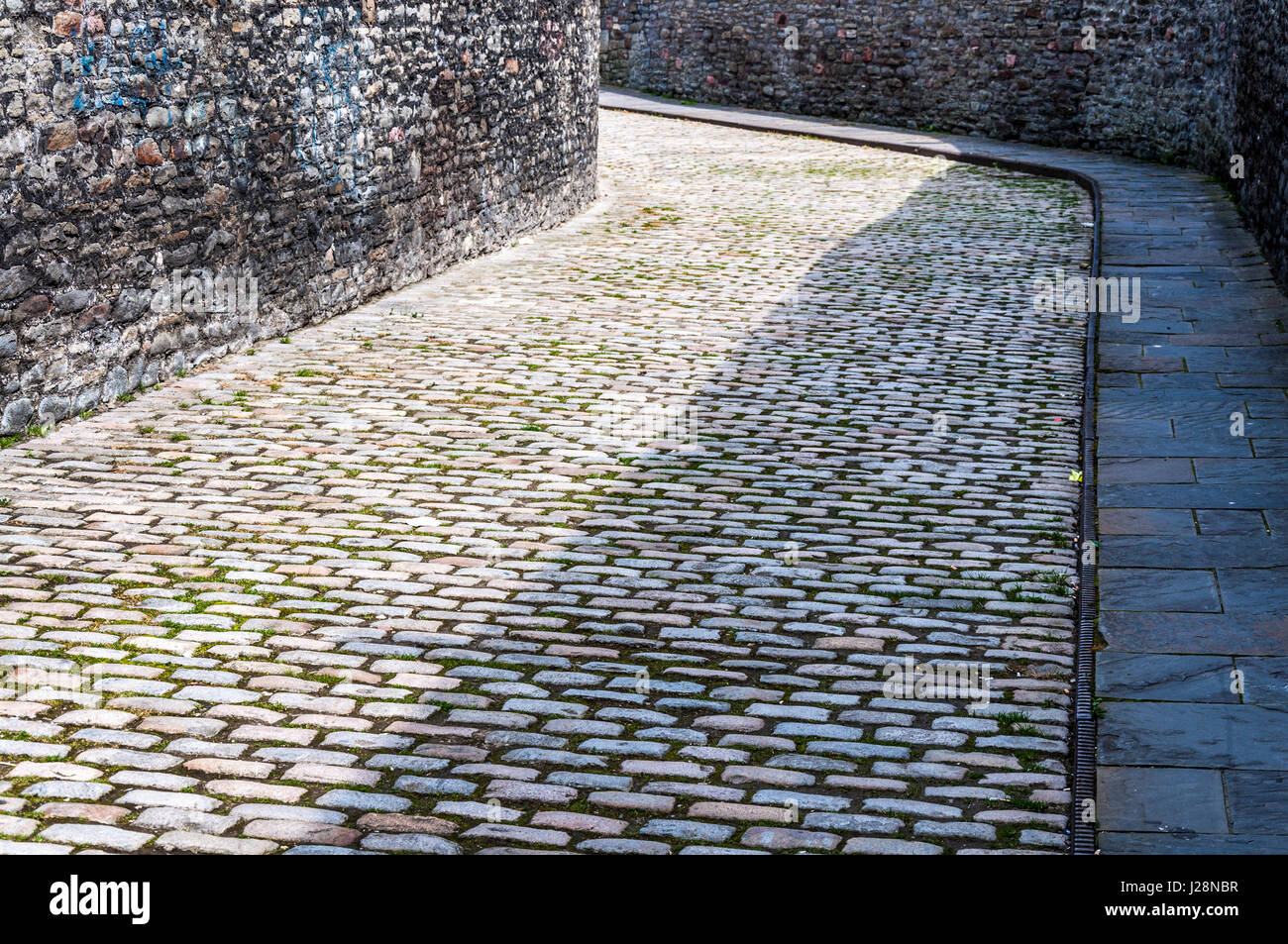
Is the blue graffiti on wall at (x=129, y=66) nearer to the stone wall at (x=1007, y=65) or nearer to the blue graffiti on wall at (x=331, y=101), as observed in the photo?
the blue graffiti on wall at (x=331, y=101)

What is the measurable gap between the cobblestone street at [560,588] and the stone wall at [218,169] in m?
0.35

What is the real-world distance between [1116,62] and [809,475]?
1516cm

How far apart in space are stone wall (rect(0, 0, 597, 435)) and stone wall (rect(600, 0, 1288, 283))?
6.98 meters

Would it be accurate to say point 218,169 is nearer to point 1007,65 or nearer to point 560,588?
point 560,588

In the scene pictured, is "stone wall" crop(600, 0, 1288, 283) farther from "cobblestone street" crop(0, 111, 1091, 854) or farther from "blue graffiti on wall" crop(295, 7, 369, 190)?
"blue graffiti on wall" crop(295, 7, 369, 190)

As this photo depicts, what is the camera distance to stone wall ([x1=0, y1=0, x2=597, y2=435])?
720cm

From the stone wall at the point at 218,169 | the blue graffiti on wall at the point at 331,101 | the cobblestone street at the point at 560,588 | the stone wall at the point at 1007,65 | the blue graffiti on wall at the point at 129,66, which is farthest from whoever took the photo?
the stone wall at the point at 1007,65

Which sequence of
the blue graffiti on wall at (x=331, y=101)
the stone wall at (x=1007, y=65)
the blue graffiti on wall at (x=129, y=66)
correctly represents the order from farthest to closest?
the stone wall at (x=1007, y=65) < the blue graffiti on wall at (x=331, y=101) < the blue graffiti on wall at (x=129, y=66)

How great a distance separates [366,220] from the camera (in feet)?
34.3

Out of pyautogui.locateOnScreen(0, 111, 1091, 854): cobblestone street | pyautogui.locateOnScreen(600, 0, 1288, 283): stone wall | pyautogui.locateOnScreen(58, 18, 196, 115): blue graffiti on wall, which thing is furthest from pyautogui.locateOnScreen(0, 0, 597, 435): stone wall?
pyautogui.locateOnScreen(600, 0, 1288, 283): stone wall

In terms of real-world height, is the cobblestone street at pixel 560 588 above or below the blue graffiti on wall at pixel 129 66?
below

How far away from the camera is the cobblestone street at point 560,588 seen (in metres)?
4.09

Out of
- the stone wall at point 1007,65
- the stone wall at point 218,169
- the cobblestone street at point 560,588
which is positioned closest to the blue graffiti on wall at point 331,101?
the stone wall at point 218,169
